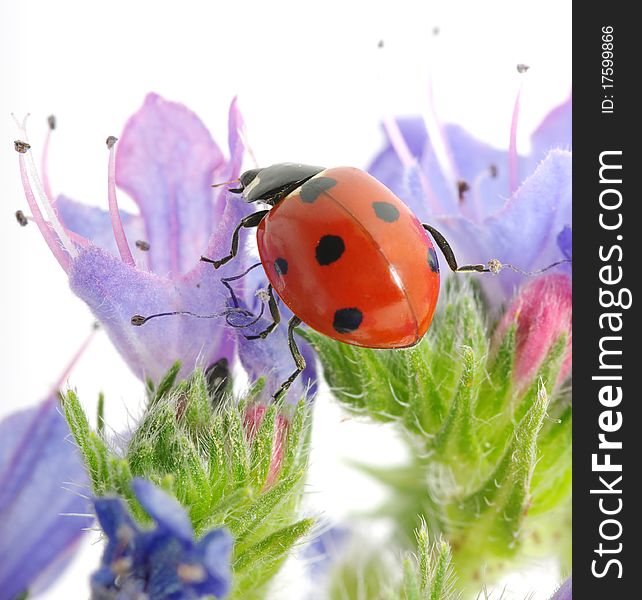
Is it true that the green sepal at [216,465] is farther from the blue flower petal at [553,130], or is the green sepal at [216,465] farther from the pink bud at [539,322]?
the blue flower petal at [553,130]

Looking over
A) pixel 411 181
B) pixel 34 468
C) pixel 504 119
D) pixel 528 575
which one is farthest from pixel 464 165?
pixel 34 468

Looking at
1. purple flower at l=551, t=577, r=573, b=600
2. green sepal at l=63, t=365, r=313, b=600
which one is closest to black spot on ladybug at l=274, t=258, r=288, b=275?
green sepal at l=63, t=365, r=313, b=600

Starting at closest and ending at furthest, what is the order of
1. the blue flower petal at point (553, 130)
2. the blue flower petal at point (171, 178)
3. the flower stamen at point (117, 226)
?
1. the flower stamen at point (117, 226)
2. the blue flower petal at point (171, 178)
3. the blue flower petal at point (553, 130)

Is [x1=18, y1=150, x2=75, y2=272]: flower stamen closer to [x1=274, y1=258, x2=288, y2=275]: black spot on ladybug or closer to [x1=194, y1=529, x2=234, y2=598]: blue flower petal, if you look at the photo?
[x1=274, y1=258, x2=288, y2=275]: black spot on ladybug

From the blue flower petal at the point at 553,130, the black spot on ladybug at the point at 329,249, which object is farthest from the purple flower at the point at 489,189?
the black spot on ladybug at the point at 329,249

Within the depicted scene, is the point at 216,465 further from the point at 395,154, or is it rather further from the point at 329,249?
the point at 395,154

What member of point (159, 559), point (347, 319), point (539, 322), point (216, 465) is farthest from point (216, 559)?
point (539, 322)
